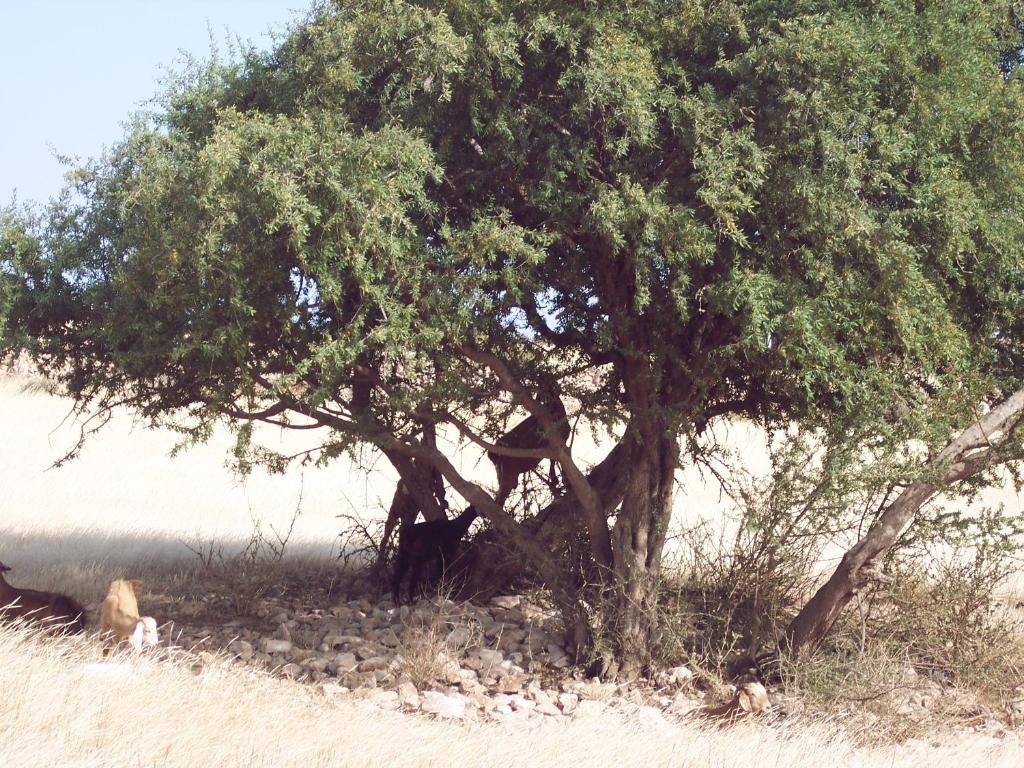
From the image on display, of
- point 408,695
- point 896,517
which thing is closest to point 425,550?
point 408,695

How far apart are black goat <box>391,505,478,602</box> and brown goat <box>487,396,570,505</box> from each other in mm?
851

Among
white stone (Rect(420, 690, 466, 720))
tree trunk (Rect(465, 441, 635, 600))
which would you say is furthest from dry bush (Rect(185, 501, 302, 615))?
white stone (Rect(420, 690, 466, 720))

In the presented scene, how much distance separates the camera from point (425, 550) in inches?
541

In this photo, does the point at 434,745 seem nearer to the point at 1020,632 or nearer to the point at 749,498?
the point at 749,498

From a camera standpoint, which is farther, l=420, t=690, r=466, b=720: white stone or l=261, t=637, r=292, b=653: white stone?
l=261, t=637, r=292, b=653: white stone

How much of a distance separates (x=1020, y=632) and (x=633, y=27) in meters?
8.44

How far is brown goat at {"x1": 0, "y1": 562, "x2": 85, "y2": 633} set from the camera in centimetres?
1063

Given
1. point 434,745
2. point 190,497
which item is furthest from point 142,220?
point 190,497

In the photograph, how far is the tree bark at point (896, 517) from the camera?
33.8 ft

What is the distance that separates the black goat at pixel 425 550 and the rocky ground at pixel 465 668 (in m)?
0.47

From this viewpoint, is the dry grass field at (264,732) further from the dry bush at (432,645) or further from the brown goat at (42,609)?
the dry bush at (432,645)

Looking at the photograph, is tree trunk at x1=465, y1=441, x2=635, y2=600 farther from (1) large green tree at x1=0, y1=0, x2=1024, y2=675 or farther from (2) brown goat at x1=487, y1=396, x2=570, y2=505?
(1) large green tree at x1=0, y1=0, x2=1024, y2=675

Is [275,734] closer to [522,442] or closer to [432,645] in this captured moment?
[432,645]

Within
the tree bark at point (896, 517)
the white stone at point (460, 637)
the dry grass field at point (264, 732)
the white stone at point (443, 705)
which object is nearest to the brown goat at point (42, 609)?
the dry grass field at point (264, 732)
